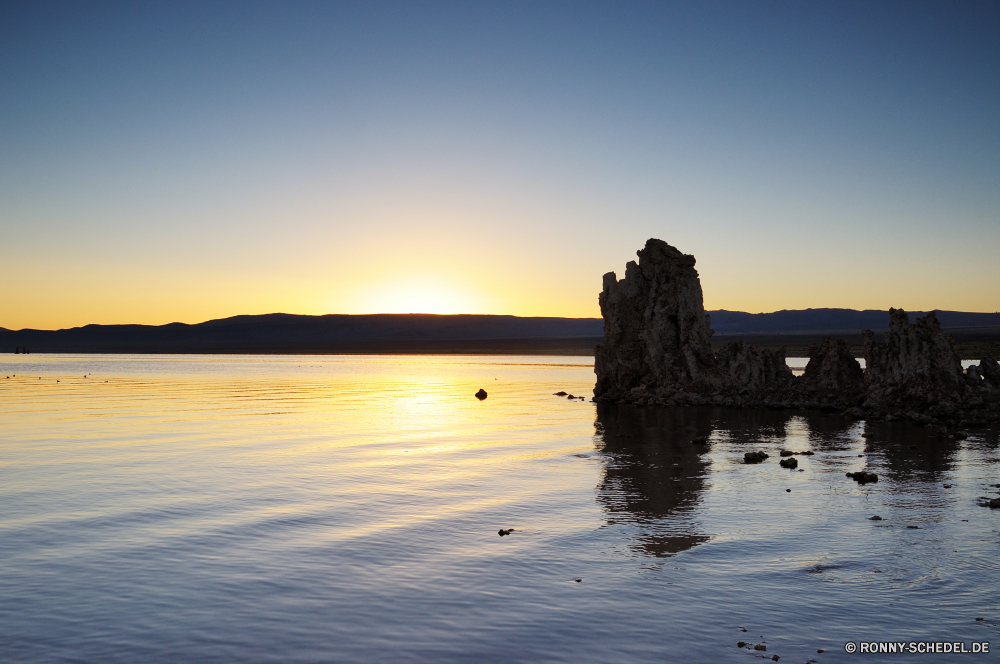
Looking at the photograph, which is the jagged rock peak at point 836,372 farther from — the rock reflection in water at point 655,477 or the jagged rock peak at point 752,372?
the rock reflection in water at point 655,477

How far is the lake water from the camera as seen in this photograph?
28.0 ft

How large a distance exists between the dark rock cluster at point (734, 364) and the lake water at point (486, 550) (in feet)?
21.0

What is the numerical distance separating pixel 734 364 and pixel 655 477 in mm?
24875

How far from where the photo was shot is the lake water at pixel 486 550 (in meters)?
8.54

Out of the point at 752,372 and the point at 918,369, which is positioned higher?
Answer: the point at 918,369

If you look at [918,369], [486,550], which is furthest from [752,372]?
[486,550]

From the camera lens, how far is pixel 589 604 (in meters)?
9.52

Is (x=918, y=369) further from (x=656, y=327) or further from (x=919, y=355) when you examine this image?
(x=656, y=327)

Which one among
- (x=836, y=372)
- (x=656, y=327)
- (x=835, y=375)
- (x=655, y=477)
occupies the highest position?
(x=656, y=327)

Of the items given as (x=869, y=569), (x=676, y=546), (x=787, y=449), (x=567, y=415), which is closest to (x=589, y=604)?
(x=676, y=546)

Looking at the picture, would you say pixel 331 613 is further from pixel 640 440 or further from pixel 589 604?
pixel 640 440

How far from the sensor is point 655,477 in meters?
18.8

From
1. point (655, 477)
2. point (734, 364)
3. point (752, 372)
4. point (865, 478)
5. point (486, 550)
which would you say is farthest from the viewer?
point (734, 364)

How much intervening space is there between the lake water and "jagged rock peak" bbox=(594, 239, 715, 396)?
16.1 metres
